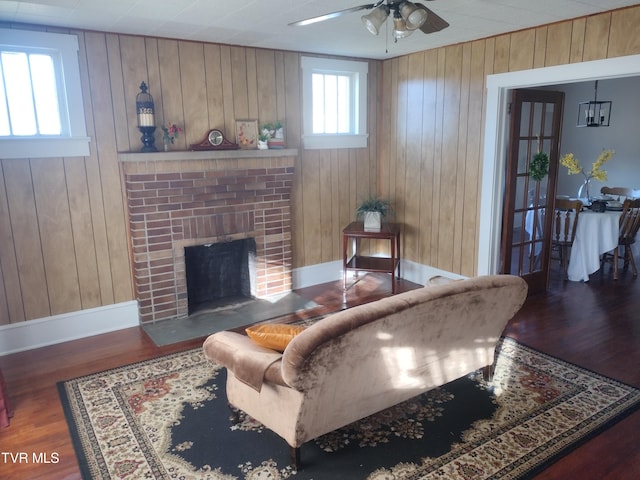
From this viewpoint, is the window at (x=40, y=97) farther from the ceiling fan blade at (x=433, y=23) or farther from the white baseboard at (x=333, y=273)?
the ceiling fan blade at (x=433, y=23)

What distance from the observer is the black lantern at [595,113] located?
682cm

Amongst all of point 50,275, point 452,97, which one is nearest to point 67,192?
point 50,275

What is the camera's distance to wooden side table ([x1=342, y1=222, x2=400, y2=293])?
503cm

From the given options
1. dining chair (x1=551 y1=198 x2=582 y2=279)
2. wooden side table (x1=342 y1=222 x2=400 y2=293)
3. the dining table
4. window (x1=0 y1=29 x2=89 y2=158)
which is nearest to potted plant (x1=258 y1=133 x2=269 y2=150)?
wooden side table (x1=342 y1=222 x2=400 y2=293)

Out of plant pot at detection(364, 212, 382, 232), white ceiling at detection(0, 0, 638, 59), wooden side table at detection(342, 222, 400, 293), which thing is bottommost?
wooden side table at detection(342, 222, 400, 293)

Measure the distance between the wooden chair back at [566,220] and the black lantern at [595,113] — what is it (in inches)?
74.9

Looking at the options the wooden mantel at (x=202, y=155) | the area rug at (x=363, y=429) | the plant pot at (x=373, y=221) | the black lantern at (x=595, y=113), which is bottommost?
the area rug at (x=363, y=429)

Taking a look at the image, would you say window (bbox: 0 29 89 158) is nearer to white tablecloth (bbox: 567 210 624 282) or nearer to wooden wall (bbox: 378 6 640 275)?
wooden wall (bbox: 378 6 640 275)

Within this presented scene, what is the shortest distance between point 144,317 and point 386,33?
323 centimetres

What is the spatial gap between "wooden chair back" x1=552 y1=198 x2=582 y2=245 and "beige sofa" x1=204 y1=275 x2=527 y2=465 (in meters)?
3.17

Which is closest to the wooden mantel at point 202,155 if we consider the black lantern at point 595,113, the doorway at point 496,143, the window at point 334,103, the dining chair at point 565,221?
the window at point 334,103

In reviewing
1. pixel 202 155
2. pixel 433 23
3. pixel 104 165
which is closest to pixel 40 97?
pixel 104 165

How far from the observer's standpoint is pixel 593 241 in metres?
5.47

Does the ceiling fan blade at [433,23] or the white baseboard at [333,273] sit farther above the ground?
the ceiling fan blade at [433,23]
